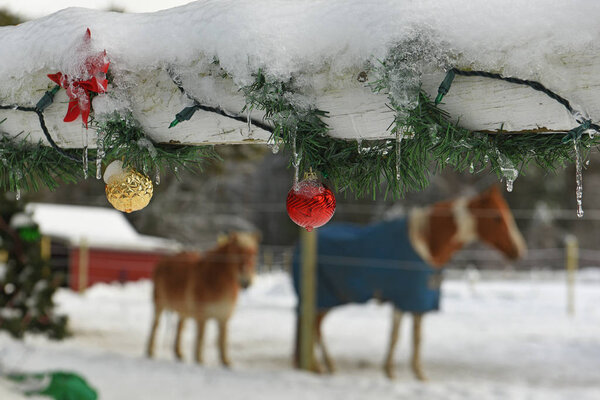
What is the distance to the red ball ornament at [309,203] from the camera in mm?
728

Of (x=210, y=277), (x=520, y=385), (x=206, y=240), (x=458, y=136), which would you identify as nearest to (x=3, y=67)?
(x=458, y=136)

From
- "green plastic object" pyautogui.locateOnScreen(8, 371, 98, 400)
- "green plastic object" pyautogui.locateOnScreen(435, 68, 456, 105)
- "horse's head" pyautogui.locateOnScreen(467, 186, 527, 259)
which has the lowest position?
"green plastic object" pyautogui.locateOnScreen(8, 371, 98, 400)

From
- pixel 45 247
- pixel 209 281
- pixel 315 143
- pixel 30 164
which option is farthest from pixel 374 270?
pixel 45 247

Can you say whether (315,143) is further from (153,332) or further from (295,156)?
(153,332)

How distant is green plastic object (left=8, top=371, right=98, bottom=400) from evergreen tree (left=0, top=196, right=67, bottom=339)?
1954mm

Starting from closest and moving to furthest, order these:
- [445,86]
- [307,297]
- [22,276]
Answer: [445,86]
[307,297]
[22,276]

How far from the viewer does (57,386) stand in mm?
2102

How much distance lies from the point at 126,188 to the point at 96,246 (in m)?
6.52

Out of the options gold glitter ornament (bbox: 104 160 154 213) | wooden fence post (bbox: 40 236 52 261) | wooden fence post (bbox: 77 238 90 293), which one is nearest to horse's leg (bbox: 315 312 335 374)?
wooden fence post (bbox: 40 236 52 261)

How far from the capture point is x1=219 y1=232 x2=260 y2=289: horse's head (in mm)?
3666

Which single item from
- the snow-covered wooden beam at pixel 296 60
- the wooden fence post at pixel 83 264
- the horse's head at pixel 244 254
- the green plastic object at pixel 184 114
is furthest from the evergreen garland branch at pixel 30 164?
the wooden fence post at pixel 83 264

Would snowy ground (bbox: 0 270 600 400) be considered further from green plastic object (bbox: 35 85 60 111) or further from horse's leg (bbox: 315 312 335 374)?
green plastic object (bbox: 35 85 60 111)

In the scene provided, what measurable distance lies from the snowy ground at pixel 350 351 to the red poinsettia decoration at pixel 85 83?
162cm

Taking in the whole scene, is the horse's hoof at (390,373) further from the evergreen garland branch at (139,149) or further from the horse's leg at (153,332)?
the evergreen garland branch at (139,149)
